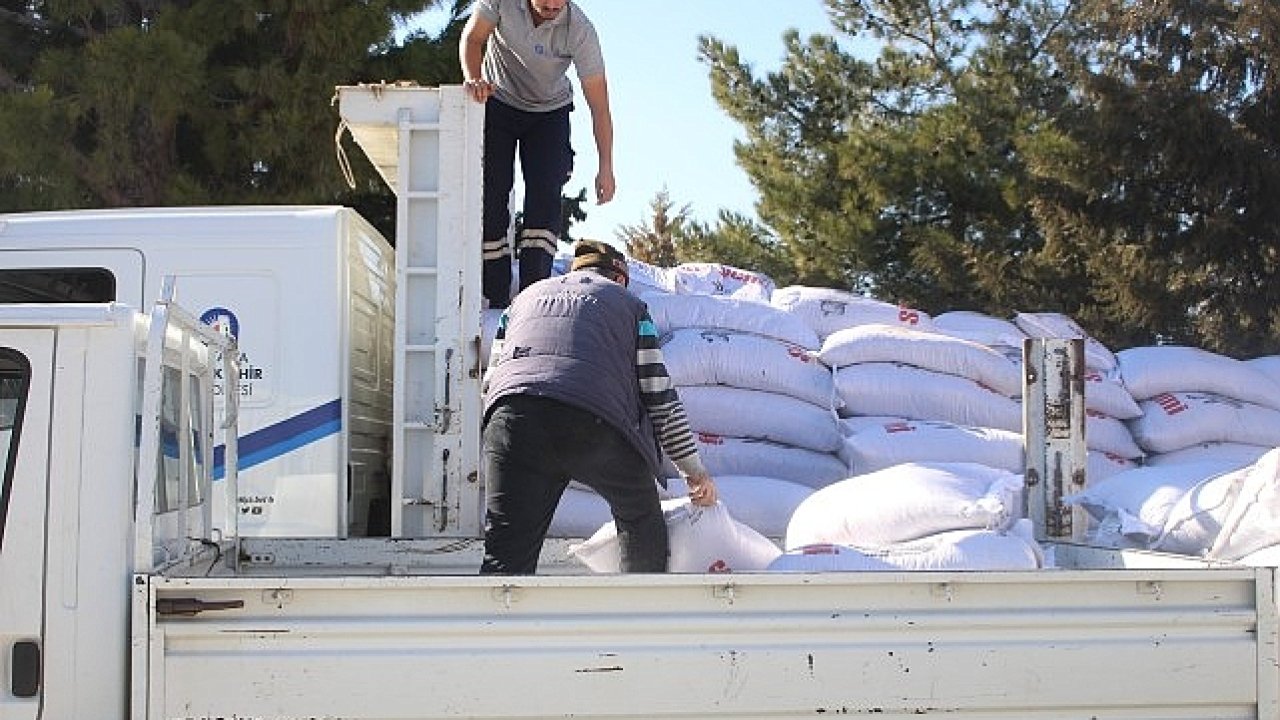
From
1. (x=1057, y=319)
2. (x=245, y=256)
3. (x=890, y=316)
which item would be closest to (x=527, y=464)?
(x=245, y=256)

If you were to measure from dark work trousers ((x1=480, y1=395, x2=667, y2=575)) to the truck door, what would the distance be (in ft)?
3.77

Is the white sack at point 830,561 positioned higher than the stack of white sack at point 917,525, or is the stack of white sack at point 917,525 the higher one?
the stack of white sack at point 917,525

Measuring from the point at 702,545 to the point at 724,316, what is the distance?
2.59 m

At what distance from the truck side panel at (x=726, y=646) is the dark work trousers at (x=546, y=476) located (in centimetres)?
76

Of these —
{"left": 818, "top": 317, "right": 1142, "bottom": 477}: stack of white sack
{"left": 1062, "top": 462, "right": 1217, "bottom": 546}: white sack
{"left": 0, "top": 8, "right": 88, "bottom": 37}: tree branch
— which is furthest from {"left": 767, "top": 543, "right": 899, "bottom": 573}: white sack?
{"left": 0, "top": 8, "right": 88, "bottom": 37}: tree branch

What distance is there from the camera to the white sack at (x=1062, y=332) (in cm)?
700

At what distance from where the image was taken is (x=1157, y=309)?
43.9ft

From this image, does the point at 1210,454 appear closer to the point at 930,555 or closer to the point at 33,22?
the point at 930,555

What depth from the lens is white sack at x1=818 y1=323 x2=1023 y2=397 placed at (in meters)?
6.48

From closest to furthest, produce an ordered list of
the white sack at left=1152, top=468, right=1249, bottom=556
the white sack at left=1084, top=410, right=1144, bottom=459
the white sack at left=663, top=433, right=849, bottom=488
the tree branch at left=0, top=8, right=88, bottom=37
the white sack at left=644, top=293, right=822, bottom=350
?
1. the white sack at left=1152, top=468, right=1249, bottom=556
2. the white sack at left=663, top=433, right=849, bottom=488
3. the white sack at left=644, top=293, right=822, bottom=350
4. the white sack at left=1084, top=410, right=1144, bottom=459
5. the tree branch at left=0, top=8, right=88, bottom=37

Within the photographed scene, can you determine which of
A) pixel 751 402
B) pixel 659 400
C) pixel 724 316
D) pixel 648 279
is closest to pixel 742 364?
pixel 751 402

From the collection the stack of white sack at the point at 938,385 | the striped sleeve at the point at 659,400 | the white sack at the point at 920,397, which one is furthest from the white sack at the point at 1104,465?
the striped sleeve at the point at 659,400

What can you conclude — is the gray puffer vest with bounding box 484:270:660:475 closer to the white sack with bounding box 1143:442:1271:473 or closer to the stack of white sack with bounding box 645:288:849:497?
the stack of white sack with bounding box 645:288:849:497

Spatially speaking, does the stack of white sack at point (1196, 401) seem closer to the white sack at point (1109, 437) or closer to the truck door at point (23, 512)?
the white sack at point (1109, 437)
